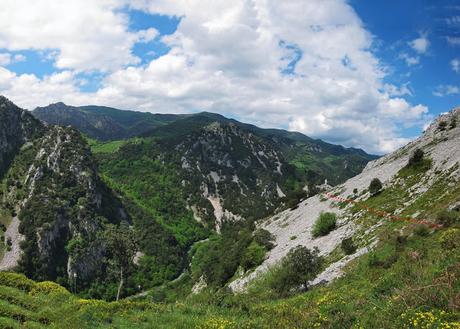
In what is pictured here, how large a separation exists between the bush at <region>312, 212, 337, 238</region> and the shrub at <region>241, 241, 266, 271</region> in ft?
48.4

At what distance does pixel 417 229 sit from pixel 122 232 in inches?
2454

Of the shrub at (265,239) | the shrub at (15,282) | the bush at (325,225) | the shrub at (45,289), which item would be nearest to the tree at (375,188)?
the bush at (325,225)

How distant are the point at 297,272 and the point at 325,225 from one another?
2810 cm

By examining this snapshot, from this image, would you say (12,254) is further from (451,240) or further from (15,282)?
(451,240)

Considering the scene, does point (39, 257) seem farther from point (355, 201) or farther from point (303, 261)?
point (303, 261)

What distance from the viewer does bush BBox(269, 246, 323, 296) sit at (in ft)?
146

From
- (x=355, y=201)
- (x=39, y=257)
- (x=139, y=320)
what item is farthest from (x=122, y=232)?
(x=39, y=257)

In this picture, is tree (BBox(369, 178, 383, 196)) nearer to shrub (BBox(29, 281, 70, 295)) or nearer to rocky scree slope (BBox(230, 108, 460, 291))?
rocky scree slope (BBox(230, 108, 460, 291))

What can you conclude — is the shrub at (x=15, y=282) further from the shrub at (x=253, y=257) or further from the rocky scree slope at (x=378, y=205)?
the shrub at (x=253, y=257)

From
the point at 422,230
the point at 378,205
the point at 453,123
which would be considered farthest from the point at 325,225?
the point at 453,123

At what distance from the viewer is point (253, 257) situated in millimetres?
84250

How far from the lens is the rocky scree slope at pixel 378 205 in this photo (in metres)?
51.5

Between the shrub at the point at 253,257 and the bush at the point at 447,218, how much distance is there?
4511 cm

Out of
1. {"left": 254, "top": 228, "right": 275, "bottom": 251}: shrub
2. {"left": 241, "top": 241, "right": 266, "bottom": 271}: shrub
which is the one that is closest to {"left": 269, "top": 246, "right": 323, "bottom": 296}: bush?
{"left": 241, "top": 241, "right": 266, "bottom": 271}: shrub
